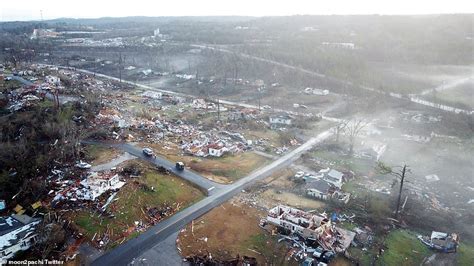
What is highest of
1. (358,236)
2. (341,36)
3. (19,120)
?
(341,36)

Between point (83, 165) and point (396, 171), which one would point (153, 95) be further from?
point (396, 171)

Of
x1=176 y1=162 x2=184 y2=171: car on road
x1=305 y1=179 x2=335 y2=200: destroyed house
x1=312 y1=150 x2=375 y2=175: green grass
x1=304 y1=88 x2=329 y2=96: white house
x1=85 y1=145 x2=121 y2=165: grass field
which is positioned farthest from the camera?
x1=304 y1=88 x2=329 y2=96: white house

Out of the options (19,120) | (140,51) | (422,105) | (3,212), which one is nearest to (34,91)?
(19,120)

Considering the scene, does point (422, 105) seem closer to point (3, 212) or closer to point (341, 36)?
point (3, 212)

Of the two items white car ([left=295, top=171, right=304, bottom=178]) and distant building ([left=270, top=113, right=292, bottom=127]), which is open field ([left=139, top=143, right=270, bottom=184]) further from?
distant building ([left=270, top=113, right=292, bottom=127])

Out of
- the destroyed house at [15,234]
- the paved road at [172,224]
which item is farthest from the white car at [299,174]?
the destroyed house at [15,234]

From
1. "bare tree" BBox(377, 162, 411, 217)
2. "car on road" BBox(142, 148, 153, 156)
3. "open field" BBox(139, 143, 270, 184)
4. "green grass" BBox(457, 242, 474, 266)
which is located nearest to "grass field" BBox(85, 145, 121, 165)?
"car on road" BBox(142, 148, 153, 156)
